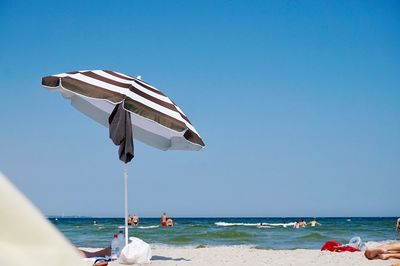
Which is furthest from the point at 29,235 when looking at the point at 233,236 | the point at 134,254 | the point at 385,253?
the point at 233,236

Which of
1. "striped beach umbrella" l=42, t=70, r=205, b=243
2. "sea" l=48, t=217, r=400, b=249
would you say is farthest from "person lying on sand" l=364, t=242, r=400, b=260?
"sea" l=48, t=217, r=400, b=249

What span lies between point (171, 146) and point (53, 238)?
7.24 metres

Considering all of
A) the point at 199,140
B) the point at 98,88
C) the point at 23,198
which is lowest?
the point at 23,198

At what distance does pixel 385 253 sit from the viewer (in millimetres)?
6629

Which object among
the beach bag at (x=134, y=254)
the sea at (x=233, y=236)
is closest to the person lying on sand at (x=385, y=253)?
the beach bag at (x=134, y=254)

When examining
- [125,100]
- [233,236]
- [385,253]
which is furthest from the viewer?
[233,236]

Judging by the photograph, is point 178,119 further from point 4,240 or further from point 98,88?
point 4,240

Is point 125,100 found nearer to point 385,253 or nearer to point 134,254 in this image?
point 134,254

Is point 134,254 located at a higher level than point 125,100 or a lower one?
lower

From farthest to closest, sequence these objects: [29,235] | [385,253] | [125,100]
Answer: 1. [385,253]
2. [125,100]
3. [29,235]

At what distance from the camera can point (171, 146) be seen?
759cm

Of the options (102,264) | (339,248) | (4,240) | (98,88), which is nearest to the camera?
(4,240)

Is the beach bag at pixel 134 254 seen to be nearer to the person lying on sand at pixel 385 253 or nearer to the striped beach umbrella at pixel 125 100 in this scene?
the striped beach umbrella at pixel 125 100

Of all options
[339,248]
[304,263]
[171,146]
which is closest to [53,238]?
[304,263]
